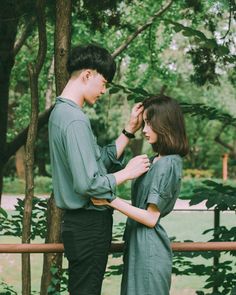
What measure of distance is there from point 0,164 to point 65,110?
4.65 meters

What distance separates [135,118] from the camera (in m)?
2.89

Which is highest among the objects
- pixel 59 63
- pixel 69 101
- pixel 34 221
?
pixel 59 63

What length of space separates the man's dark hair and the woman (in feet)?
0.79

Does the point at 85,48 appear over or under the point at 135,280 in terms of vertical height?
over

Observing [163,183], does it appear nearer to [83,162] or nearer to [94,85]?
[83,162]

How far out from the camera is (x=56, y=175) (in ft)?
8.35

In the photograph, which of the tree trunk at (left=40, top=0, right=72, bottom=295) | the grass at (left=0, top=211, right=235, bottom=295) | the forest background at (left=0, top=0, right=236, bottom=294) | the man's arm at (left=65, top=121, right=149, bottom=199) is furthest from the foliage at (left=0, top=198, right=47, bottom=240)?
the man's arm at (left=65, top=121, right=149, bottom=199)

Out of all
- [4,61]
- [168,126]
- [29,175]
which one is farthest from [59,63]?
[4,61]

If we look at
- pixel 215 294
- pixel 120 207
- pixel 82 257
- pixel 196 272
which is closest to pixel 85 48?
pixel 120 207

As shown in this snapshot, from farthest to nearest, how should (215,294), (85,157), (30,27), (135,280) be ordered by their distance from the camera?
1. (30,27)
2. (215,294)
3. (135,280)
4. (85,157)

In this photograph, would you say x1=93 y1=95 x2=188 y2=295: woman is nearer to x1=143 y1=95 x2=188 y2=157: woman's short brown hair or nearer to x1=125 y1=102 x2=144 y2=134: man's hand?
x1=143 y1=95 x2=188 y2=157: woman's short brown hair

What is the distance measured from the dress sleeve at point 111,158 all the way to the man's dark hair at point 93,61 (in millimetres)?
449

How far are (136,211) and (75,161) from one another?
337 millimetres

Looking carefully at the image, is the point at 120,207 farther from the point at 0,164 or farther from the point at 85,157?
the point at 0,164
